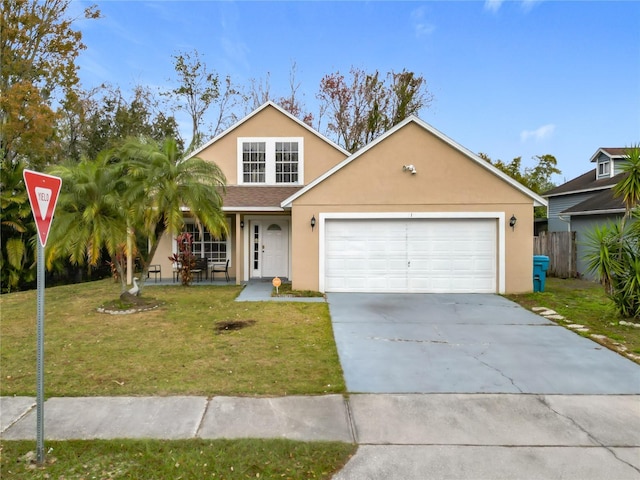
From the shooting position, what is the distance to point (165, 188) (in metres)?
9.49

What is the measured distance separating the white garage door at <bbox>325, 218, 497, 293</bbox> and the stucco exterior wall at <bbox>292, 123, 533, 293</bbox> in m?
0.47

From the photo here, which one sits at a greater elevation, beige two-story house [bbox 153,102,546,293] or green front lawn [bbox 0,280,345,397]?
beige two-story house [bbox 153,102,546,293]

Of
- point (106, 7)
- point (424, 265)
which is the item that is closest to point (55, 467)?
point (424, 265)

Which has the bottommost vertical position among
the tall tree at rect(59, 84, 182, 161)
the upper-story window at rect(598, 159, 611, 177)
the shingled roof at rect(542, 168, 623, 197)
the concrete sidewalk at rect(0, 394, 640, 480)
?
the concrete sidewalk at rect(0, 394, 640, 480)

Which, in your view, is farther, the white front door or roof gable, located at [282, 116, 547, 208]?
the white front door

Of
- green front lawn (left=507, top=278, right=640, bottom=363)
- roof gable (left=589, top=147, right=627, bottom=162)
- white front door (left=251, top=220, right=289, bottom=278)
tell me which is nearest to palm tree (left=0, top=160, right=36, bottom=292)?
white front door (left=251, top=220, right=289, bottom=278)

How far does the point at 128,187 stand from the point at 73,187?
116 centimetres

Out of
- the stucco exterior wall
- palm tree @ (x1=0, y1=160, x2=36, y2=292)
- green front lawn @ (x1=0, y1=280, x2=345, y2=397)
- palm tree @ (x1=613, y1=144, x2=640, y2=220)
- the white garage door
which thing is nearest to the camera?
green front lawn @ (x1=0, y1=280, x2=345, y2=397)

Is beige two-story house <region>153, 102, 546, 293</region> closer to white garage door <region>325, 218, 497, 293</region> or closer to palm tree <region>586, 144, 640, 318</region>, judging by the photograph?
white garage door <region>325, 218, 497, 293</region>

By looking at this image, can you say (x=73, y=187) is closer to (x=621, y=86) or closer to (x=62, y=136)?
(x=621, y=86)

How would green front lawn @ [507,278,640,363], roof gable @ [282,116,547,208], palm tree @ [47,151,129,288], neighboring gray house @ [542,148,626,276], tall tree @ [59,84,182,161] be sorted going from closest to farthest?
1. green front lawn @ [507,278,640,363]
2. palm tree @ [47,151,129,288]
3. roof gable @ [282,116,547,208]
4. neighboring gray house @ [542,148,626,276]
5. tall tree @ [59,84,182,161]

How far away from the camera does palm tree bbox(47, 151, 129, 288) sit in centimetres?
912

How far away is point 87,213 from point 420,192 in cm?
885

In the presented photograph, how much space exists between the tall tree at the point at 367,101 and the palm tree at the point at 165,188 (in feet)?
60.6
